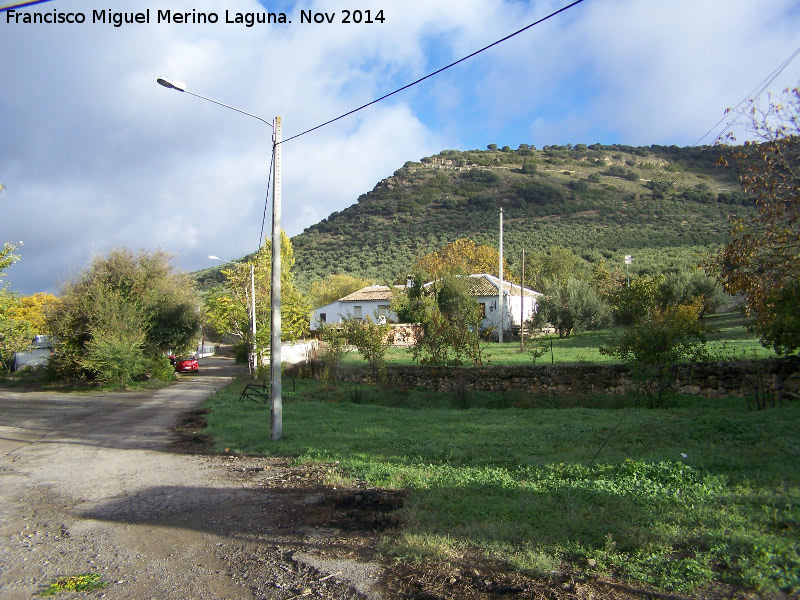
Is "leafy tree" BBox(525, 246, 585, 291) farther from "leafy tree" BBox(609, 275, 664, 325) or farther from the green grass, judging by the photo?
the green grass

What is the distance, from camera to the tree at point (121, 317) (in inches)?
1085

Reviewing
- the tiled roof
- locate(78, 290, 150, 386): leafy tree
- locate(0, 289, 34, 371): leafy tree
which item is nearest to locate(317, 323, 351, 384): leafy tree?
locate(78, 290, 150, 386): leafy tree

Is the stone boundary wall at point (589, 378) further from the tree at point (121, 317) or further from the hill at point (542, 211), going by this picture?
the hill at point (542, 211)

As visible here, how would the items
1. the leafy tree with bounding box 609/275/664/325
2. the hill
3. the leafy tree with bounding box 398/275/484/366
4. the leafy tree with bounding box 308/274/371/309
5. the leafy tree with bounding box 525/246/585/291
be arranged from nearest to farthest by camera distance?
the leafy tree with bounding box 398/275/484/366, the leafy tree with bounding box 609/275/664/325, the leafy tree with bounding box 525/246/585/291, the hill, the leafy tree with bounding box 308/274/371/309

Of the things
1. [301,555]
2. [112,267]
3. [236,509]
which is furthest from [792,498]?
[112,267]

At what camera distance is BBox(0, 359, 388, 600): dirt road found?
511 centimetres

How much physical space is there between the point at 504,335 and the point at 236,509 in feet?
122

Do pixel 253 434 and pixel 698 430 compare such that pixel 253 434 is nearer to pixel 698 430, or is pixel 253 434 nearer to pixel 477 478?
pixel 477 478

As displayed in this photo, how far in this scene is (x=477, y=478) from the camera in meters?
7.81

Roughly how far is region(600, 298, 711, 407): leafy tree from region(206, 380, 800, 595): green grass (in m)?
2.31

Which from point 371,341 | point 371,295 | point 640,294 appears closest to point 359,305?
point 371,295

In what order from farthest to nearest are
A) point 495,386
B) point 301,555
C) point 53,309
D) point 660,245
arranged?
1. point 660,245
2. point 53,309
3. point 495,386
4. point 301,555

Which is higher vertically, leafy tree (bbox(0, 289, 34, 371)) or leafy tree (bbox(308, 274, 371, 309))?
leafy tree (bbox(308, 274, 371, 309))

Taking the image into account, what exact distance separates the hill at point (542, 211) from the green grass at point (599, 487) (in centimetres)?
4093
